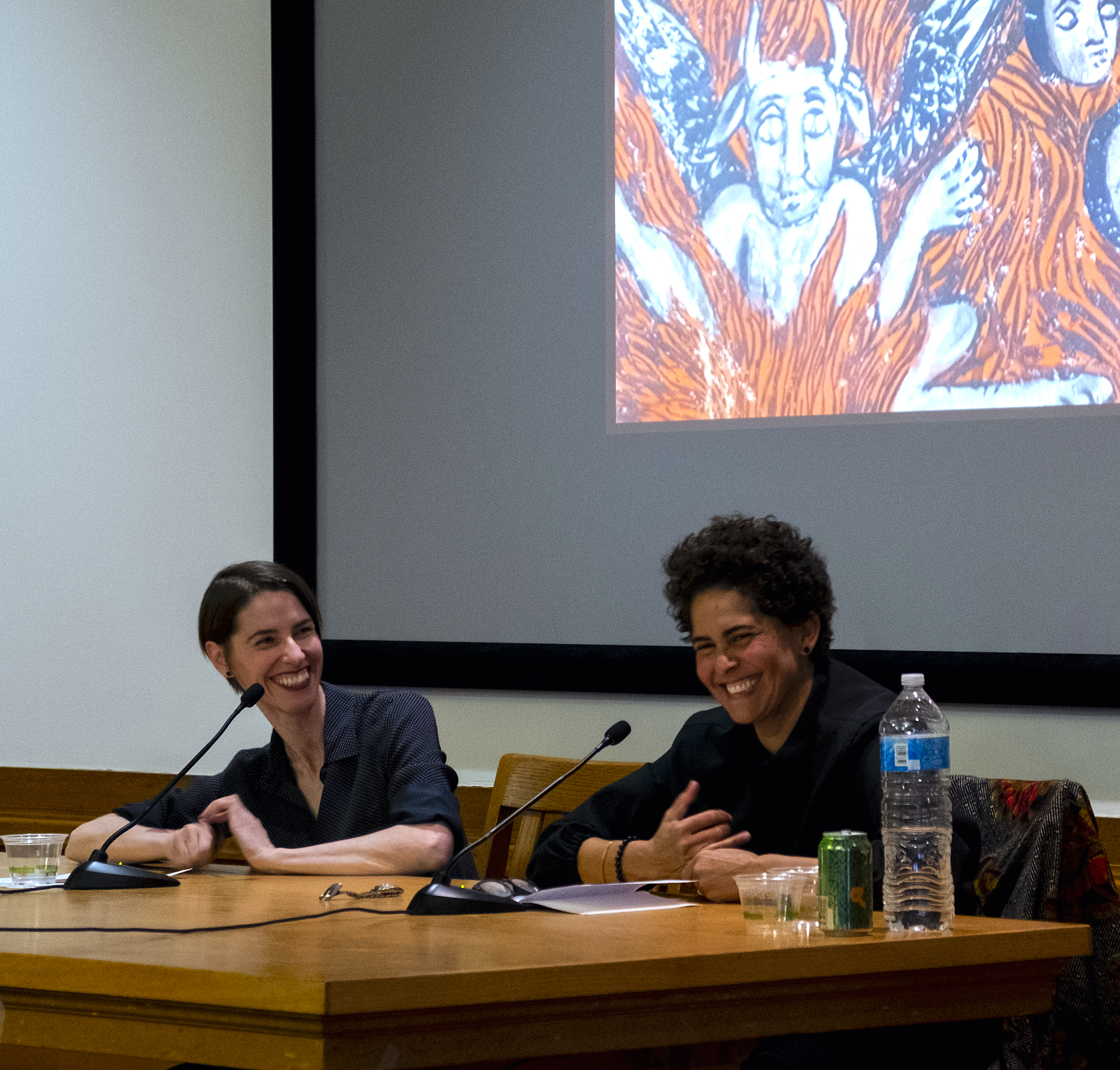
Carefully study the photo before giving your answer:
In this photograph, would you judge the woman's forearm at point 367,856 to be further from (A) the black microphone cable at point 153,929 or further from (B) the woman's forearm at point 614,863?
(A) the black microphone cable at point 153,929

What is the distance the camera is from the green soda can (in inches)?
59.2

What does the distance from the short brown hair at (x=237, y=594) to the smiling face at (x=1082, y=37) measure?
62.2 inches

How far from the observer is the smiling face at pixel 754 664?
2107 millimetres

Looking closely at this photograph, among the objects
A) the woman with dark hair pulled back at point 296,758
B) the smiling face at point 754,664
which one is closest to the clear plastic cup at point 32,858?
the woman with dark hair pulled back at point 296,758

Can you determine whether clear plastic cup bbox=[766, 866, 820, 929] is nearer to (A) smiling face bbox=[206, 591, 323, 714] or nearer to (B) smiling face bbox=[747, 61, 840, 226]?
Answer: (A) smiling face bbox=[206, 591, 323, 714]

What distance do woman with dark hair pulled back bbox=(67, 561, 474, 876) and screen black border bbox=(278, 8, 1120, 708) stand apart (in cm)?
38

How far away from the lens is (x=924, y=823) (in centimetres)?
163

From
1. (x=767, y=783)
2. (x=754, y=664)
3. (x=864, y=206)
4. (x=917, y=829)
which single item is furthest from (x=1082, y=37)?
(x=917, y=829)

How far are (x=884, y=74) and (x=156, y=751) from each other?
211 cm

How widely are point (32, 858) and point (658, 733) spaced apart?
3.81 ft

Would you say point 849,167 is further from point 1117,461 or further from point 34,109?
point 34,109

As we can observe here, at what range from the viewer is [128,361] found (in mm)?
3357

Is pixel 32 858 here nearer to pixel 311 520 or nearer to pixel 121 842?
pixel 121 842

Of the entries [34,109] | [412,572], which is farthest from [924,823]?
[34,109]
